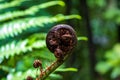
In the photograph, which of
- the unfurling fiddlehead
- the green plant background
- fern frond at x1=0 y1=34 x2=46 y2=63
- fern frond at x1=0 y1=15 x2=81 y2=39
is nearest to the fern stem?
the unfurling fiddlehead

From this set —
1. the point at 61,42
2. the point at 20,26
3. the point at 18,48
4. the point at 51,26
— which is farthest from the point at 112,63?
the point at 61,42

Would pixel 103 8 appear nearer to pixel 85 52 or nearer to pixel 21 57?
pixel 85 52

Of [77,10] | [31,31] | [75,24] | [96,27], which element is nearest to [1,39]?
[31,31]

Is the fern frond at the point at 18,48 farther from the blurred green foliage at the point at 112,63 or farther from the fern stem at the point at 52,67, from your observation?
the blurred green foliage at the point at 112,63

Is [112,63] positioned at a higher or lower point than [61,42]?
lower

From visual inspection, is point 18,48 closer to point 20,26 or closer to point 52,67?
point 20,26

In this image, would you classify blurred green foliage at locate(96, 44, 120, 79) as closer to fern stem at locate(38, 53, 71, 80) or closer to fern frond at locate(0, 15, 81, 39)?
fern frond at locate(0, 15, 81, 39)

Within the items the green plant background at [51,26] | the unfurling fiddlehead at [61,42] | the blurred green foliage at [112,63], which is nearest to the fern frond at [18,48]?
the green plant background at [51,26]
